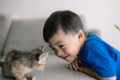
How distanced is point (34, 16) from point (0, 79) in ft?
3.06

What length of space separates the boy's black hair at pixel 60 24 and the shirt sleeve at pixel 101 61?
0.45 ft

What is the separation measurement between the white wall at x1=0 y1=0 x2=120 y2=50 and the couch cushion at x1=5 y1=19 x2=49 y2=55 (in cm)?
15

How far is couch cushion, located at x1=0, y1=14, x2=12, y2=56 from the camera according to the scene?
205 centimetres

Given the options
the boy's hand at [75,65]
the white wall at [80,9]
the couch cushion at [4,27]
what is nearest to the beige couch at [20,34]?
the couch cushion at [4,27]

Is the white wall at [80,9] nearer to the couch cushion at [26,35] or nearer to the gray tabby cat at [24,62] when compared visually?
the couch cushion at [26,35]

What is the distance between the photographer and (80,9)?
6.79 feet

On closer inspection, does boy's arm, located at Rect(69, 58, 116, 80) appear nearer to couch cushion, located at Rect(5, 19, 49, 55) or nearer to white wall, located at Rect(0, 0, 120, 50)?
couch cushion, located at Rect(5, 19, 49, 55)

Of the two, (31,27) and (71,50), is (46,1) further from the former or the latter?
(71,50)

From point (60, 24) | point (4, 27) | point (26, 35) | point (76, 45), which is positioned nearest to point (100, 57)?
point (76, 45)

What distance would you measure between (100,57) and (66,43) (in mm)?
175

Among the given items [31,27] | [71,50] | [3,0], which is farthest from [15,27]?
[71,50]

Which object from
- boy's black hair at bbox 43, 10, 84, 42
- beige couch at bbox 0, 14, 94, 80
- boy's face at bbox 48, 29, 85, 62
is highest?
boy's black hair at bbox 43, 10, 84, 42

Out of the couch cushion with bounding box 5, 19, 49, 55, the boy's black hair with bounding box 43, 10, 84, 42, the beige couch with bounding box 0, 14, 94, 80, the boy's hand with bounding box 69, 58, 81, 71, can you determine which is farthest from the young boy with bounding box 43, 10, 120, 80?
the couch cushion with bounding box 5, 19, 49, 55

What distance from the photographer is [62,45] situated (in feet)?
3.88
